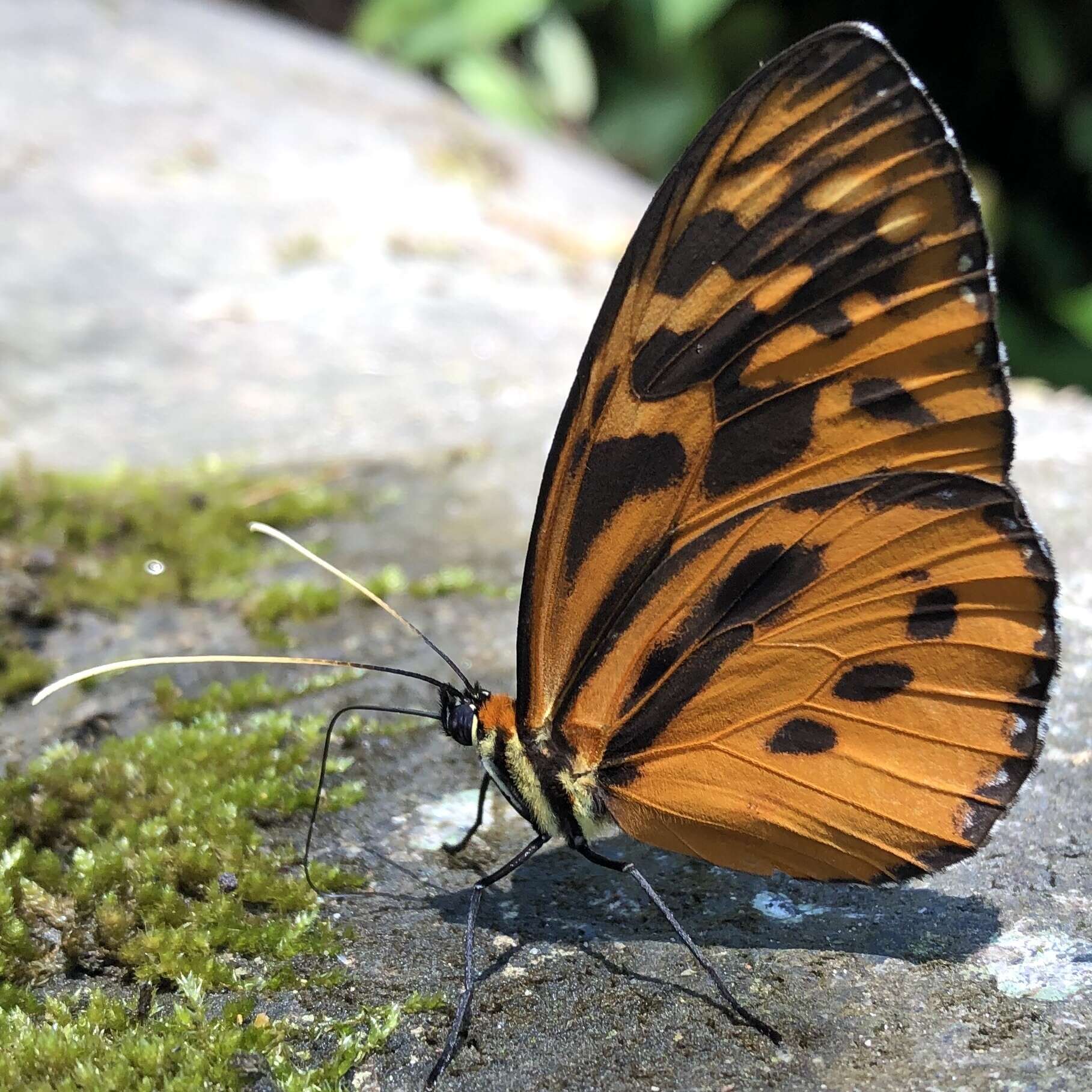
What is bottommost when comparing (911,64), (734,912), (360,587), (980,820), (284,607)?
(284,607)

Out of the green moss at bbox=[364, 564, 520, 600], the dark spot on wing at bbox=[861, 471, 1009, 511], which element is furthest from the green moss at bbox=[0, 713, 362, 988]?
the dark spot on wing at bbox=[861, 471, 1009, 511]

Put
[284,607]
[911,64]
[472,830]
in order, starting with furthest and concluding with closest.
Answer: [911,64] → [284,607] → [472,830]

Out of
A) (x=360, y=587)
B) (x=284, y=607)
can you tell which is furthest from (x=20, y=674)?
(x=360, y=587)

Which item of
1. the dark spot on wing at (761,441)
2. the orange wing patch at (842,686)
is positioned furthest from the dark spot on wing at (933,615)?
the dark spot on wing at (761,441)

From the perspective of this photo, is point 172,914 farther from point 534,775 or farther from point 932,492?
point 932,492

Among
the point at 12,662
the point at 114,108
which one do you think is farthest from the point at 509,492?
the point at 114,108

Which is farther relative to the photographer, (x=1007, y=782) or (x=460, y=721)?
(x=460, y=721)

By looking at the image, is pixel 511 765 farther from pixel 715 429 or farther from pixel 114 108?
pixel 114 108
